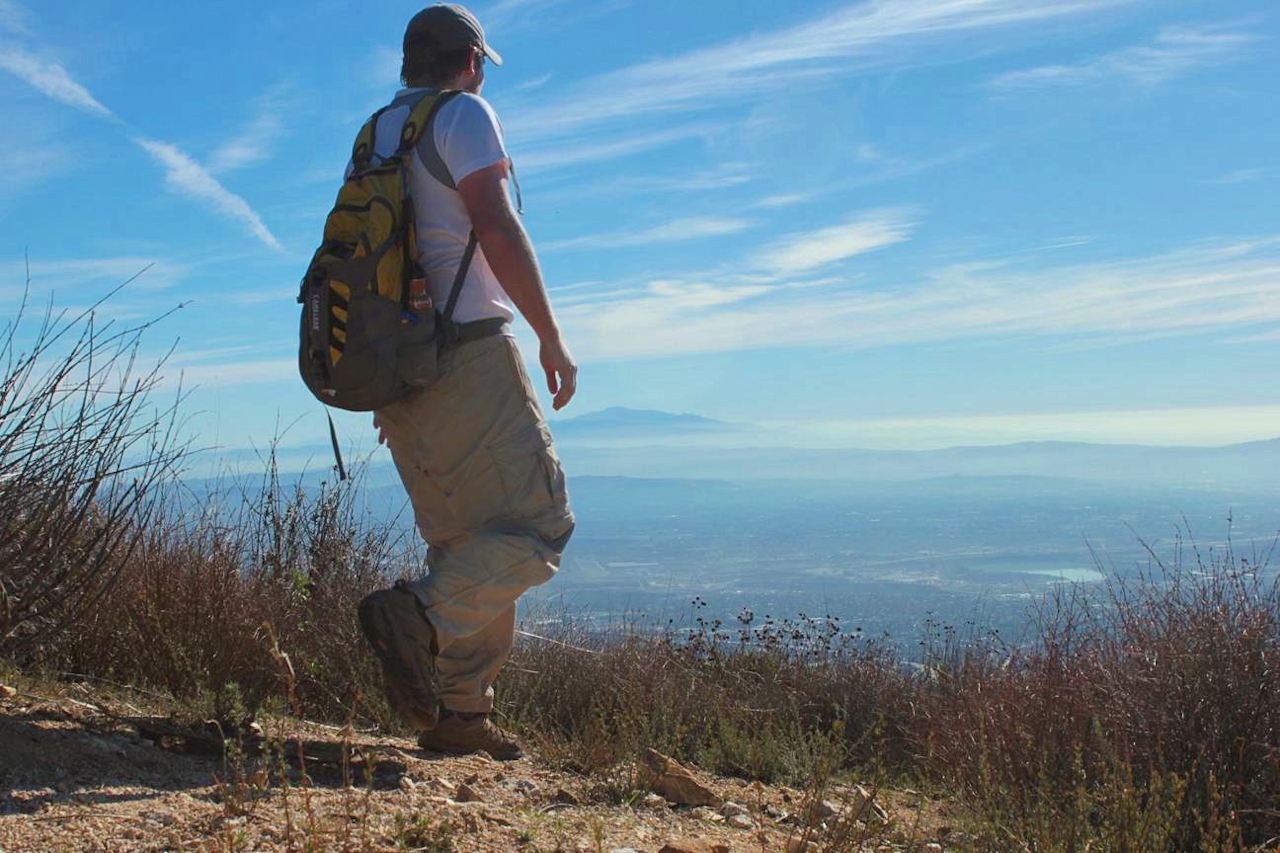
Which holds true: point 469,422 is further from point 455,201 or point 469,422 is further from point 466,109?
point 466,109

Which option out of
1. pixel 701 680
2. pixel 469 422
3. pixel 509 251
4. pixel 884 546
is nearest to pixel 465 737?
pixel 469 422

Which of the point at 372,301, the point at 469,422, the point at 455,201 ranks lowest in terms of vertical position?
the point at 469,422

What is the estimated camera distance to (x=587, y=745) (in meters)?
3.62

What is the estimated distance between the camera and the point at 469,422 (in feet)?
10.1

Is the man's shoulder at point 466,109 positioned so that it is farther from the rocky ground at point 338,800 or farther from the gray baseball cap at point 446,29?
the rocky ground at point 338,800

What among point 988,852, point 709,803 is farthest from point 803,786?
point 988,852

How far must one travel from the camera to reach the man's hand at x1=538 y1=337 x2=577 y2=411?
307 centimetres

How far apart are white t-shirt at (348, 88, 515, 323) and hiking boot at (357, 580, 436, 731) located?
2.58ft

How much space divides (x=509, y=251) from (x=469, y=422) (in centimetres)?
48

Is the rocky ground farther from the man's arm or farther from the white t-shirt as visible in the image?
the white t-shirt

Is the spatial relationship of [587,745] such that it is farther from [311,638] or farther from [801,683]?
[801,683]

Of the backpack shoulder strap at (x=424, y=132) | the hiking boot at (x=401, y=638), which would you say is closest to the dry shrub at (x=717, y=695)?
the hiking boot at (x=401, y=638)

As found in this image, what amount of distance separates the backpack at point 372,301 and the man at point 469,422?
6 cm

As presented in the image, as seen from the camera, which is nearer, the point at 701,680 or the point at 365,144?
the point at 365,144
